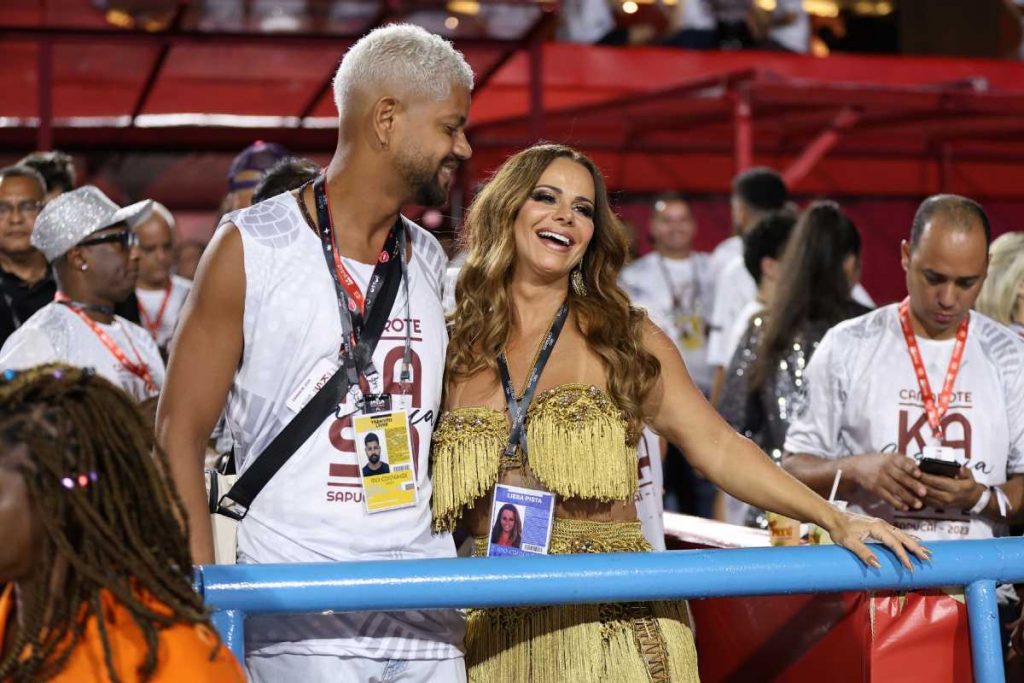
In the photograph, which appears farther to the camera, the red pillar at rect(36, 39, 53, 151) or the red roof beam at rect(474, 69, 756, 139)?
the red roof beam at rect(474, 69, 756, 139)

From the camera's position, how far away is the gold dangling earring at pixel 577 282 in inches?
128

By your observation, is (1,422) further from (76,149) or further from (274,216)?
(76,149)

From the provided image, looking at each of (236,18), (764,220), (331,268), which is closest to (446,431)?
(331,268)

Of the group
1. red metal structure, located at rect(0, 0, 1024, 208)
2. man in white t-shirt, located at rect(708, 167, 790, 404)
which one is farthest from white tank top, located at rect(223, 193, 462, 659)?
red metal structure, located at rect(0, 0, 1024, 208)

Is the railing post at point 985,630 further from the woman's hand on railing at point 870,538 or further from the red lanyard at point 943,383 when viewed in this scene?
the red lanyard at point 943,383

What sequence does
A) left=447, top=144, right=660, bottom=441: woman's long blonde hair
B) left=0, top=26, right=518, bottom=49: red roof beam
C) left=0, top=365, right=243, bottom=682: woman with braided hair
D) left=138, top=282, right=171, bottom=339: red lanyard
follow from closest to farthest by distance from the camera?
left=0, top=365, right=243, bottom=682: woman with braided hair < left=447, top=144, right=660, bottom=441: woman's long blonde hair < left=138, top=282, right=171, bottom=339: red lanyard < left=0, top=26, right=518, bottom=49: red roof beam

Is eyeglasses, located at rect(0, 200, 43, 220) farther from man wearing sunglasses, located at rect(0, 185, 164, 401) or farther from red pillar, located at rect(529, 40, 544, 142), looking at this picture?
red pillar, located at rect(529, 40, 544, 142)

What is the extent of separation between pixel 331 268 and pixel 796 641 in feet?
4.45

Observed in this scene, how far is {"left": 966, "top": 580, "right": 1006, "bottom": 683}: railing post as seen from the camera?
2609mm

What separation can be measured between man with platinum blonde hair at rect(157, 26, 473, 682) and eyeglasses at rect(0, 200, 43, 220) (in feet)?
8.67

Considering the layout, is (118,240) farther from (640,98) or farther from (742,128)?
(640,98)

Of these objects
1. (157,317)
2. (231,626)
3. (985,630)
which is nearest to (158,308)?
(157,317)

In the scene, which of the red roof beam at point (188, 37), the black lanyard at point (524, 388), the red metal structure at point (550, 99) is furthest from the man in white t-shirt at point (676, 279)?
the black lanyard at point (524, 388)

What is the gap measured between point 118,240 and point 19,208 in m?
0.71
